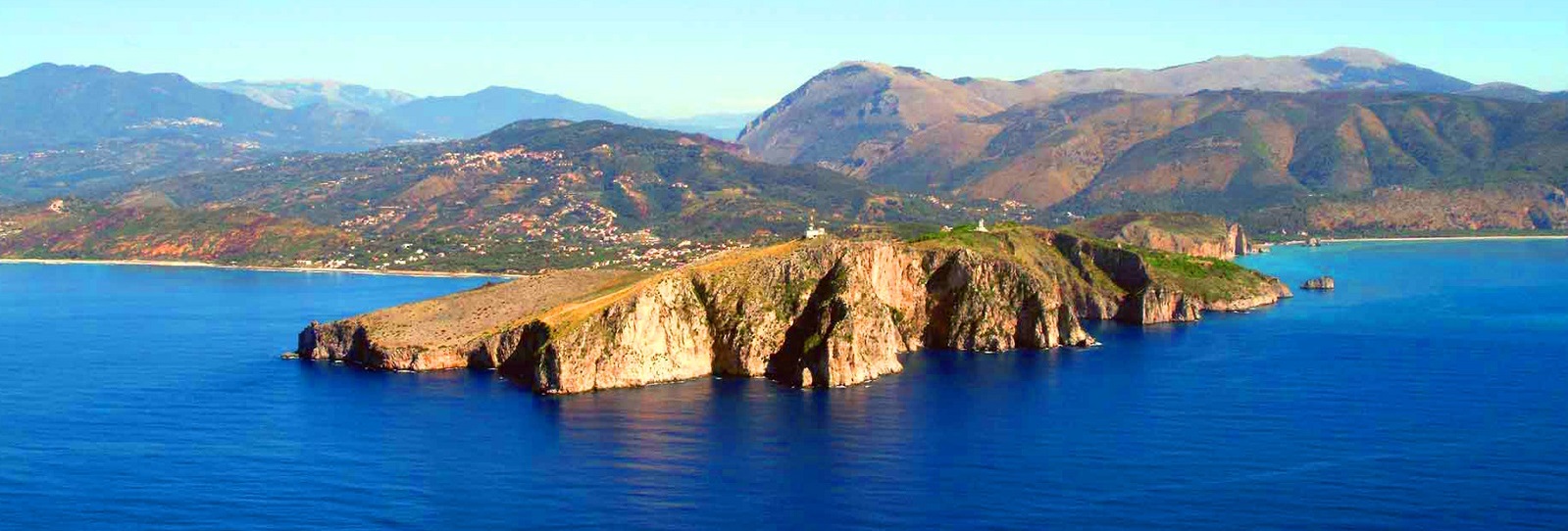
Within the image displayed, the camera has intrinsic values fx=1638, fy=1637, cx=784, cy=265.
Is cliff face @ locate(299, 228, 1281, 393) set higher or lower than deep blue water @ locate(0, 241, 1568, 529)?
higher

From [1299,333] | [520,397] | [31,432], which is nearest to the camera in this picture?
[31,432]

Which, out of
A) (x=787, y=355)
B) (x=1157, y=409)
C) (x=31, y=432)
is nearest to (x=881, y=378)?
(x=787, y=355)

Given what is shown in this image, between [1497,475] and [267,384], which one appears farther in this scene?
[267,384]

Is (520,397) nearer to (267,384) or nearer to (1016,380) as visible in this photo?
(267,384)

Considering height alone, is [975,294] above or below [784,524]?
above

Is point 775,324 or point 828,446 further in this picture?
point 775,324

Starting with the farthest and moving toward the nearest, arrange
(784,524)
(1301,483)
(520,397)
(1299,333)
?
(1299,333)
(520,397)
(1301,483)
(784,524)
